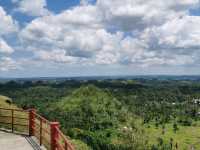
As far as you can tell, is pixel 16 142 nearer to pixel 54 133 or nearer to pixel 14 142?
pixel 14 142

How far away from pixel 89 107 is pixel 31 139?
179001 millimetres

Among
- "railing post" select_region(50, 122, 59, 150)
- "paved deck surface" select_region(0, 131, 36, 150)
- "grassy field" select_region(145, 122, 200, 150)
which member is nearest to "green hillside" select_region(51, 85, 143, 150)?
"grassy field" select_region(145, 122, 200, 150)

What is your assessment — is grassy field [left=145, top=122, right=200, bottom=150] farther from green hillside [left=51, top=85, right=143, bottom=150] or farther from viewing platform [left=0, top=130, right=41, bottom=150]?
viewing platform [left=0, top=130, right=41, bottom=150]

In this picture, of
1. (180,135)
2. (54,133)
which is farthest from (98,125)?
(54,133)

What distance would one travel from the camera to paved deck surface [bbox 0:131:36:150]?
15752mm

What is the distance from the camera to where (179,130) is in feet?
596

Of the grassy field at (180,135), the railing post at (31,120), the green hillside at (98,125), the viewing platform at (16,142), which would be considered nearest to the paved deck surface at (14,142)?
the viewing platform at (16,142)

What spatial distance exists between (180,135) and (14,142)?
163084mm

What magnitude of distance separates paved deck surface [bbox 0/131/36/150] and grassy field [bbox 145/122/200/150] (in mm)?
137012

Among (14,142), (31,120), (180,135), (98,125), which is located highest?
(31,120)

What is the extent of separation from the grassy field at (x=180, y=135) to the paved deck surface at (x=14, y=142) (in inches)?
5394

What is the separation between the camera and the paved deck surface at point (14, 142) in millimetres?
15752

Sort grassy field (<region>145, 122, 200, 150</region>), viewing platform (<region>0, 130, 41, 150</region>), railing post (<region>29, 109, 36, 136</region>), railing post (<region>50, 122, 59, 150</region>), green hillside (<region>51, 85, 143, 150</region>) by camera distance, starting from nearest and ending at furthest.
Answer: railing post (<region>50, 122, 59, 150</region>) → viewing platform (<region>0, 130, 41, 150</region>) → railing post (<region>29, 109, 36, 136</region>) → green hillside (<region>51, 85, 143, 150</region>) → grassy field (<region>145, 122, 200, 150</region>)

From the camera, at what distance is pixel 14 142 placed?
16766 mm
